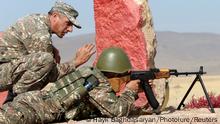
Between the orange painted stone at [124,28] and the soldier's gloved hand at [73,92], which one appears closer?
the soldier's gloved hand at [73,92]

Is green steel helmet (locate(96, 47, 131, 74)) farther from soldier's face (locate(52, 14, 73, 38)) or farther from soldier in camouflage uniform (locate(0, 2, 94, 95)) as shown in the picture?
soldier's face (locate(52, 14, 73, 38))

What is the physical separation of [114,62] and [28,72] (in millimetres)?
1083

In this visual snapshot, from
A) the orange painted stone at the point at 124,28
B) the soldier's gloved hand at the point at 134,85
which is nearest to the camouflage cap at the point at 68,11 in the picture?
the soldier's gloved hand at the point at 134,85

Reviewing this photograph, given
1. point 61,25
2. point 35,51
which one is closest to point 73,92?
point 35,51

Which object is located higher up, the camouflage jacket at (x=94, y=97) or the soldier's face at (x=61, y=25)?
the soldier's face at (x=61, y=25)

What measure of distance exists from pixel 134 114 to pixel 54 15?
169 cm

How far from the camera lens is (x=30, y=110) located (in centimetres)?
655

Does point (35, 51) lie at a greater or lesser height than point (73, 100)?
greater

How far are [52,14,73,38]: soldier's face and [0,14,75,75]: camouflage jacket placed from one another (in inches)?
4.0

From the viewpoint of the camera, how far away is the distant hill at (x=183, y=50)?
280 feet

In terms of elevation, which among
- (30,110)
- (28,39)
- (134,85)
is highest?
(28,39)

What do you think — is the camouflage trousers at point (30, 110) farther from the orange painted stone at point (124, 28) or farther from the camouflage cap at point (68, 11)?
the orange painted stone at point (124, 28)

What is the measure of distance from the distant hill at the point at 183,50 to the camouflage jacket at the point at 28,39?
65.8 meters

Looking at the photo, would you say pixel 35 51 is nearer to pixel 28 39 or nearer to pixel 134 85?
pixel 28 39
